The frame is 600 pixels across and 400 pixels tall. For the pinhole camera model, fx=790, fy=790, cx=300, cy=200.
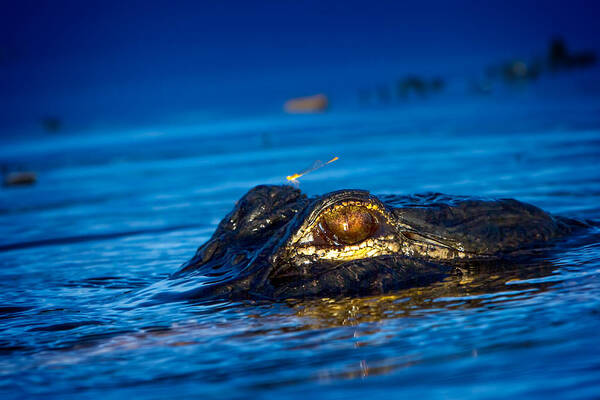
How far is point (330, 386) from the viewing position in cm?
283

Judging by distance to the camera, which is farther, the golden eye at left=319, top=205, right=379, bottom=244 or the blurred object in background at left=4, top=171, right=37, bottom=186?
the blurred object in background at left=4, top=171, right=37, bottom=186

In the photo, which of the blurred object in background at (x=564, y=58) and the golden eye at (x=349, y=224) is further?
the blurred object in background at (x=564, y=58)

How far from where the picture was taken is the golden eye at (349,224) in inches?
162

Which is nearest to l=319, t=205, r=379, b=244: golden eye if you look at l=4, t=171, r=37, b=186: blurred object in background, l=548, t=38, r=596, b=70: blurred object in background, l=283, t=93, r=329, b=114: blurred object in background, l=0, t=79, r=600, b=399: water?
l=0, t=79, r=600, b=399: water

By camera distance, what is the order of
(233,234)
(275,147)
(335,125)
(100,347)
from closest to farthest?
(100,347)
(233,234)
(275,147)
(335,125)

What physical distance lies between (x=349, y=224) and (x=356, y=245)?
4.6 inches

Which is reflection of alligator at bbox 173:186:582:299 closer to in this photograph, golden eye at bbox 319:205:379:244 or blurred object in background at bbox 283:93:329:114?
golden eye at bbox 319:205:379:244

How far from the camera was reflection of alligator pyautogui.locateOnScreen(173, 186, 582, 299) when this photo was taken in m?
4.03

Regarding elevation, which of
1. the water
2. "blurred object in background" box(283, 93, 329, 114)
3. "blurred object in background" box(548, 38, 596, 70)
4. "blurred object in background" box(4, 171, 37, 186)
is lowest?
the water

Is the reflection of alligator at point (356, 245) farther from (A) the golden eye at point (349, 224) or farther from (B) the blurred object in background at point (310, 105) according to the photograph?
(B) the blurred object in background at point (310, 105)

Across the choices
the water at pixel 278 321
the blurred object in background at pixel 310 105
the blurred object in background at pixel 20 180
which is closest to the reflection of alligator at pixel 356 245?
the water at pixel 278 321

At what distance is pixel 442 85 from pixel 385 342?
29.6 meters

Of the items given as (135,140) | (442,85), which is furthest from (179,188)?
(442,85)

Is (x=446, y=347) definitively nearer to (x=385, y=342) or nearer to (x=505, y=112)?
(x=385, y=342)
